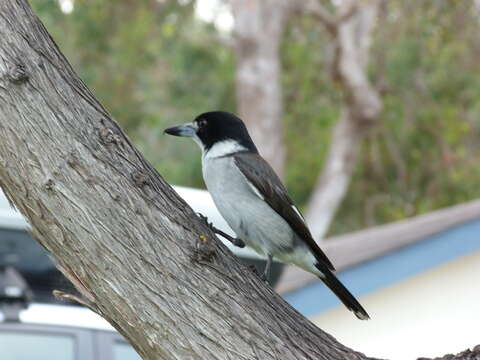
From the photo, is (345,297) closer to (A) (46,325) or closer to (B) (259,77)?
(A) (46,325)

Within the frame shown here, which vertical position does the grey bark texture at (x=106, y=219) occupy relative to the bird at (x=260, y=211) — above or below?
below

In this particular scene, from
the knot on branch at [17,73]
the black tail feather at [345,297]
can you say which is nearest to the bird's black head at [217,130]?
the black tail feather at [345,297]

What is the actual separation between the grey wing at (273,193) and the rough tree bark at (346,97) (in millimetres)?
9991

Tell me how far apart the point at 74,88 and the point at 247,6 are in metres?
12.0

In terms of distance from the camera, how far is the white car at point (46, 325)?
5.52m

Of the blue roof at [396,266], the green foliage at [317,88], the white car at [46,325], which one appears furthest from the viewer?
the green foliage at [317,88]

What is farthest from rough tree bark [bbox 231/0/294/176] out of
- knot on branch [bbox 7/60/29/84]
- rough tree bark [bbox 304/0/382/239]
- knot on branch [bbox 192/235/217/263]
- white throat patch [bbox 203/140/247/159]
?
knot on branch [bbox 7/60/29/84]

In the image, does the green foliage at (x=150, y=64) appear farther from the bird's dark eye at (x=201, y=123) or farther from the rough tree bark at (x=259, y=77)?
the bird's dark eye at (x=201, y=123)

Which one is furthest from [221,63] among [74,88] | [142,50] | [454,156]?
[74,88]

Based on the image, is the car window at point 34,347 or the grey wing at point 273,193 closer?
the grey wing at point 273,193

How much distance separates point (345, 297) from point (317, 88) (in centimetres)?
1657

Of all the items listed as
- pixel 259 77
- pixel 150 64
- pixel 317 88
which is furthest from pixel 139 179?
pixel 150 64

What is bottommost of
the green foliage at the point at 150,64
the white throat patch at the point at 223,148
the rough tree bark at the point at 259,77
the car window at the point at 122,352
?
the car window at the point at 122,352

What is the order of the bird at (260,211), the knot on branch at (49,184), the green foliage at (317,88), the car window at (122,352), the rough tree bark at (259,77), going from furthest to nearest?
the green foliage at (317,88) → the rough tree bark at (259,77) → the car window at (122,352) → the bird at (260,211) → the knot on branch at (49,184)
